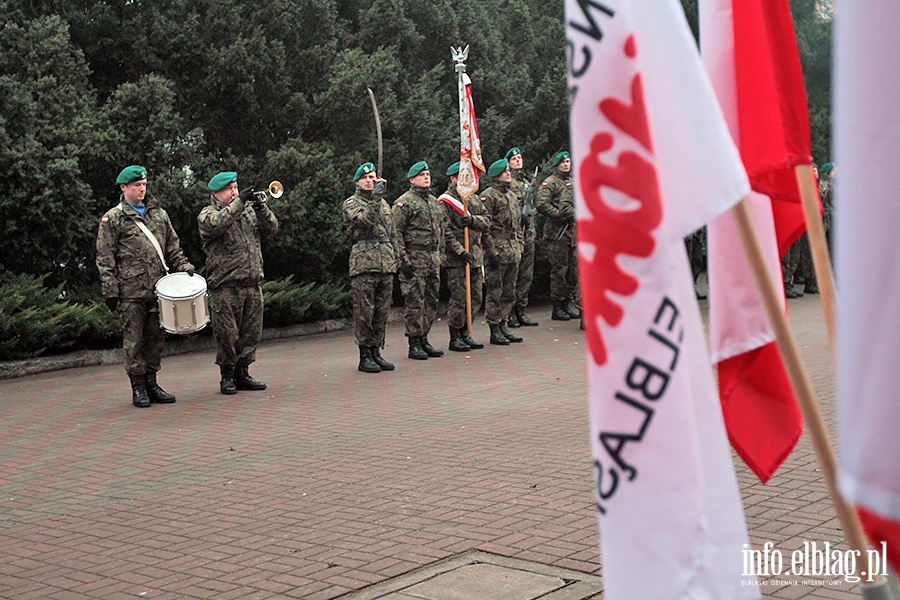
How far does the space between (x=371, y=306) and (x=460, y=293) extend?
1.86 metres

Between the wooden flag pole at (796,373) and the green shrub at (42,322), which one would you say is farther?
the green shrub at (42,322)

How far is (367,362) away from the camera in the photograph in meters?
12.7

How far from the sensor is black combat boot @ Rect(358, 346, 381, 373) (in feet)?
41.3

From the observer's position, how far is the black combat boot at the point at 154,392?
10867mm

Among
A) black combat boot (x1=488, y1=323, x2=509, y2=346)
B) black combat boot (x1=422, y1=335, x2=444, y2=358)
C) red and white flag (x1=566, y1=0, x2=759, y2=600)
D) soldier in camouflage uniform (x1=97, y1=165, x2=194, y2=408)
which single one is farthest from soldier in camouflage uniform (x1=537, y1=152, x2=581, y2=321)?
red and white flag (x1=566, y1=0, x2=759, y2=600)

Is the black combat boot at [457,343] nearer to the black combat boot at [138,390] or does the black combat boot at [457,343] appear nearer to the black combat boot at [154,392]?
the black combat boot at [154,392]

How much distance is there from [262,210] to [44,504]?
4871 mm

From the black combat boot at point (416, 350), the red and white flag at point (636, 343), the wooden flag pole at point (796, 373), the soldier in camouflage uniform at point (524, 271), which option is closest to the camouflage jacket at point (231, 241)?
the black combat boot at point (416, 350)

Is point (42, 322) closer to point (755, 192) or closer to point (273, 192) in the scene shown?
point (273, 192)

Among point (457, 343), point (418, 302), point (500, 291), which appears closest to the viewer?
point (418, 302)

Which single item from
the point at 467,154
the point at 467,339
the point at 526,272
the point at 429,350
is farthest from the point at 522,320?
the point at 429,350

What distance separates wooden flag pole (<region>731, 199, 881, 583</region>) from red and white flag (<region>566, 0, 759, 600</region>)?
22cm

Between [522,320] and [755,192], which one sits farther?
[522,320]

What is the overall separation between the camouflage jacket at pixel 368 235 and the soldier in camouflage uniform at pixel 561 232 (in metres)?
4.73
